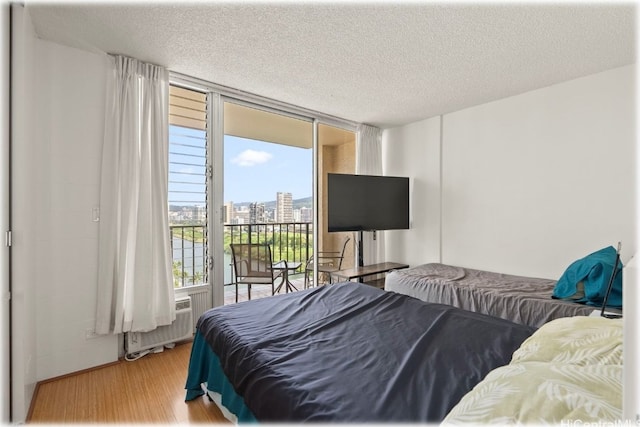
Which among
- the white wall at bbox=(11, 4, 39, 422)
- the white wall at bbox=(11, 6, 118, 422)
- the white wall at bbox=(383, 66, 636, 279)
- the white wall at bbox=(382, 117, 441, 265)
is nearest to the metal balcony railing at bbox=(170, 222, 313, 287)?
the white wall at bbox=(11, 6, 118, 422)

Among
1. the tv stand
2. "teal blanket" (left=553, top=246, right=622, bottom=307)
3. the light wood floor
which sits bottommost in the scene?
the light wood floor

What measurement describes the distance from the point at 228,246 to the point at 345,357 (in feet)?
9.79

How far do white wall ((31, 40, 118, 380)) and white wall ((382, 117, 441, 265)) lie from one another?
356 centimetres

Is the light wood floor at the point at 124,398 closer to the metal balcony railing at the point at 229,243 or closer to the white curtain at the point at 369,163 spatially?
the metal balcony railing at the point at 229,243

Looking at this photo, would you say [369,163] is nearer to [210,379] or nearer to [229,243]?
[229,243]

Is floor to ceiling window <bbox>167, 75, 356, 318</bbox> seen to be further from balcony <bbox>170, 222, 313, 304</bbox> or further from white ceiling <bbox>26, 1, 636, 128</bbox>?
white ceiling <bbox>26, 1, 636, 128</bbox>

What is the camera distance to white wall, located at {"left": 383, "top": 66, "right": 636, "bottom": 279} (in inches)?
105

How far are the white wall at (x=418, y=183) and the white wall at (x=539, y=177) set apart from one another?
0.03 metres

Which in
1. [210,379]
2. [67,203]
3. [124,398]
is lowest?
[124,398]

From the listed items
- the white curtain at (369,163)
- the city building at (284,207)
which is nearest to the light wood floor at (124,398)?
the white curtain at (369,163)

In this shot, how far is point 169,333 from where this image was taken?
2.73m

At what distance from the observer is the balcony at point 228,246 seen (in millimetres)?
3082

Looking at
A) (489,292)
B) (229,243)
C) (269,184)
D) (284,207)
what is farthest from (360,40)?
(284,207)

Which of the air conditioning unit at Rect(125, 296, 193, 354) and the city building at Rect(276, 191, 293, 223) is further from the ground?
the city building at Rect(276, 191, 293, 223)
